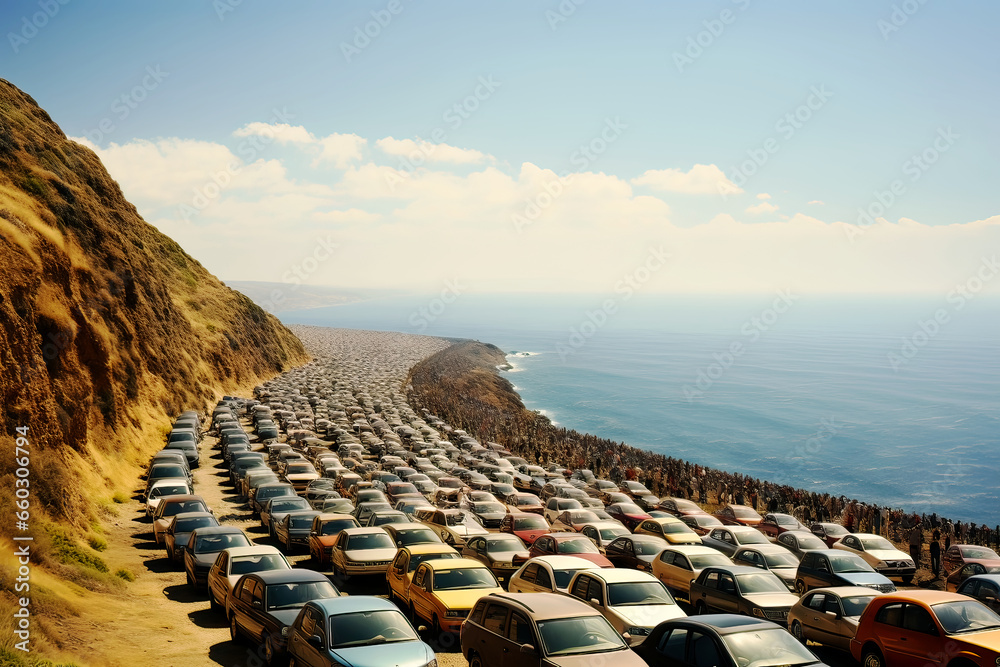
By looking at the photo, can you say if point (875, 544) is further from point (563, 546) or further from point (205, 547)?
point (205, 547)

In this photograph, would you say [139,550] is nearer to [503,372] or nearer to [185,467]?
[185,467]

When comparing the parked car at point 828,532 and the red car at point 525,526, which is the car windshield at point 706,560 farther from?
the parked car at point 828,532

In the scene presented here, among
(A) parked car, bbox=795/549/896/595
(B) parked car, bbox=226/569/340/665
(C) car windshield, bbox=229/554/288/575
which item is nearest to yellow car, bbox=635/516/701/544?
(A) parked car, bbox=795/549/896/595

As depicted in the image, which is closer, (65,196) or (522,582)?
(522,582)

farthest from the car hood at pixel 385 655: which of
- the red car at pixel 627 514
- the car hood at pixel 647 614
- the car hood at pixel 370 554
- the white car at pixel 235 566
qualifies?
the red car at pixel 627 514

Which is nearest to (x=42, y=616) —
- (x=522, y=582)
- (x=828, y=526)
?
(x=522, y=582)
